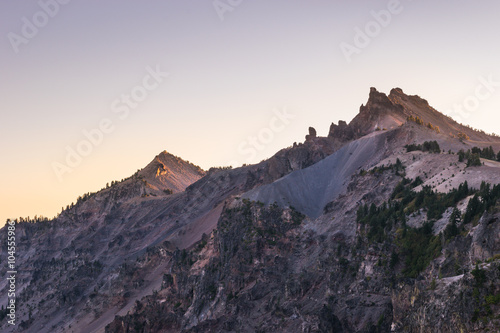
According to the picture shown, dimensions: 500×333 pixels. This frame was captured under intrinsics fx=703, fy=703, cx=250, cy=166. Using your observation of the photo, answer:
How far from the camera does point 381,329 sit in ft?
332

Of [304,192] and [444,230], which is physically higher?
[304,192]

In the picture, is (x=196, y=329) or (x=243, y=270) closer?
(x=196, y=329)

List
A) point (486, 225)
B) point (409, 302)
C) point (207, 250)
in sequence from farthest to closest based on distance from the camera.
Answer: point (207, 250), point (486, 225), point (409, 302)

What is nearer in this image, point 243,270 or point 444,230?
point 444,230

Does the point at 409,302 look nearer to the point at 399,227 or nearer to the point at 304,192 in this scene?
→ the point at 399,227

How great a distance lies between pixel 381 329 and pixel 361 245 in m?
27.0

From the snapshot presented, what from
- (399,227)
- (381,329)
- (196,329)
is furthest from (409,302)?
(196,329)

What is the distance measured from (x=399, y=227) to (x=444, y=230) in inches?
548

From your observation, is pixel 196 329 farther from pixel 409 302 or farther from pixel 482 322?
pixel 482 322

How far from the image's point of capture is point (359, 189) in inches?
6304

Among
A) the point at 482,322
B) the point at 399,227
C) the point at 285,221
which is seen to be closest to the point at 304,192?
the point at 285,221

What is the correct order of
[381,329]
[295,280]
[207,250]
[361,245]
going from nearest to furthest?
[381,329] < [361,245] < [295,280] < [207,250]

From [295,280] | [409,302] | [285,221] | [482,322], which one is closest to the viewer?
[482,322]

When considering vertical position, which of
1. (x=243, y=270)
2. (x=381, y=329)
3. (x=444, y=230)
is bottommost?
(x=381, y=329)
